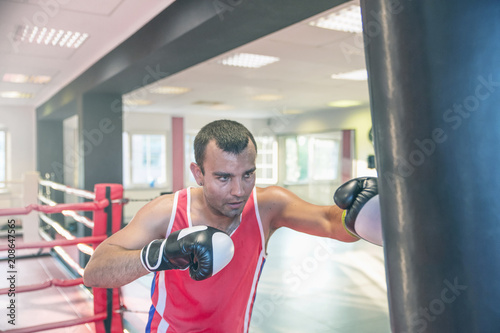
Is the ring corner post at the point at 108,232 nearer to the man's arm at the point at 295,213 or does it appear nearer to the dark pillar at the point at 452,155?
the man's arm at the point at 295,213

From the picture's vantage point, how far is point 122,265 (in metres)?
1.26

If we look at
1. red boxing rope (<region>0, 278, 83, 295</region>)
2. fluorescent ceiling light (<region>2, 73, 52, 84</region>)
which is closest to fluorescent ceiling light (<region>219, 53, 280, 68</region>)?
fluorescent ceiling light (<region>2, 73, 52, 84</region>)

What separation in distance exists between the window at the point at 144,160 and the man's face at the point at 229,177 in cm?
870

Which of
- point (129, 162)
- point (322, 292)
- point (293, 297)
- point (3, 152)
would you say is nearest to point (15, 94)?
point (3, 152)

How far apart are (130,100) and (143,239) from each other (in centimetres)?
711

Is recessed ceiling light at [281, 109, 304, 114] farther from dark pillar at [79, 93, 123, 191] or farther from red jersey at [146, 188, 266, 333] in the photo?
red jersey at [146, 188, 266, 333]

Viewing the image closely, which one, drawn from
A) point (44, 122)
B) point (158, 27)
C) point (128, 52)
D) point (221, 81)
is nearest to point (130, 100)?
point (44, 122)

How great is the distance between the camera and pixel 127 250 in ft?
4.38

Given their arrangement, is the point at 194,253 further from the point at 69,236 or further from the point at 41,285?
the point at 69,236

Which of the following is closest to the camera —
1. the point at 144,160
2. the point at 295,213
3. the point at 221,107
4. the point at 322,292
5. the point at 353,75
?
the point at 295,213

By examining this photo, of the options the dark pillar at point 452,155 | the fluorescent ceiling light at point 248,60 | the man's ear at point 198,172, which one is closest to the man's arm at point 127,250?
the man's ear at point 198,172

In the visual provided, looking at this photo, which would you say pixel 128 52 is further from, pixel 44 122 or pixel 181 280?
pixel 44 122

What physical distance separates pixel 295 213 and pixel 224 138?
0.43 meters

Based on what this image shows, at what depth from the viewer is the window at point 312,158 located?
33.0 ft
